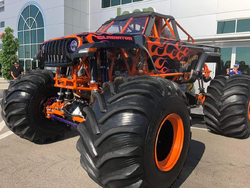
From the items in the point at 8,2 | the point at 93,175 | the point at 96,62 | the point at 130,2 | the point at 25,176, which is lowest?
the point at 25,176

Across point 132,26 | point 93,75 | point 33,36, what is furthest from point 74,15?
point 93,75

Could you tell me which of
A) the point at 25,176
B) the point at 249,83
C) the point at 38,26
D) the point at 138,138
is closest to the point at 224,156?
the point at 249,83

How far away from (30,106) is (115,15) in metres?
13.6

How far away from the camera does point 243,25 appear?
35.6 ft

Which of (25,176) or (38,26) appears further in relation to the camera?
(38,26)

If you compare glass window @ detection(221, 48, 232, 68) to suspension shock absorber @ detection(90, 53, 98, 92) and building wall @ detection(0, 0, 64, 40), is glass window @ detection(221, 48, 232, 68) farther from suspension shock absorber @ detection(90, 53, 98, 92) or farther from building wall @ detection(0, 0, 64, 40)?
building wall @ detection(0, 0, 64, 40)

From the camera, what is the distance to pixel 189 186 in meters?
2.63

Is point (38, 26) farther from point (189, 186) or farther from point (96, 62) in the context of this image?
point (189, 186)

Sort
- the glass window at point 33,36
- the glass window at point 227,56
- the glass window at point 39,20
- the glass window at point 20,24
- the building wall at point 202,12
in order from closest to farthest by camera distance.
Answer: the building wall at point 202,12 < the glass window at point 227,56 < the glass window at point 39,20 < the glass window at point 33,36 < the glass window at point 20,24

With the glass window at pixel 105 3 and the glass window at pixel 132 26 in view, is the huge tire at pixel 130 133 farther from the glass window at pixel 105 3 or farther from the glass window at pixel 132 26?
the glass window at pixel 105 3

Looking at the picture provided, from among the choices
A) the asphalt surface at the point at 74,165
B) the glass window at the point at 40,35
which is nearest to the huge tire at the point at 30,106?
the asphalt surface at the point at 74,165

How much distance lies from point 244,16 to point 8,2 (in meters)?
22.3

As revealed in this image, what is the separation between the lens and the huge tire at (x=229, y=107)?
4125 millimetres

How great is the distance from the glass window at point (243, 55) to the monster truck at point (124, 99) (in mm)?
7026
